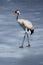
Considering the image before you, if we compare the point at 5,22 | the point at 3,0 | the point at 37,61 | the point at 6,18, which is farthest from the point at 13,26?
the point at 3,0

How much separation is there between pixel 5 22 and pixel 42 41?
2.30 meters

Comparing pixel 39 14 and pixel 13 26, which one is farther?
pixel 39 14

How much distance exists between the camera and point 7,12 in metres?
10.3

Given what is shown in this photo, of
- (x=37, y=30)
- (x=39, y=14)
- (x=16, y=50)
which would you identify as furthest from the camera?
(x=39, y=14)

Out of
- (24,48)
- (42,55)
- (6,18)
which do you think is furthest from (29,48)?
(6,18)

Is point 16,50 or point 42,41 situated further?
point 42,41

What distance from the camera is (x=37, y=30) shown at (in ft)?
24.2

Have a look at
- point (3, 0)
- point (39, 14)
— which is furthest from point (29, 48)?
point (3, 0)

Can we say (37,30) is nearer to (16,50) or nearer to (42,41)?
(42,41)

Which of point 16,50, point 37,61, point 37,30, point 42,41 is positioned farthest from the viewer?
point 37,30

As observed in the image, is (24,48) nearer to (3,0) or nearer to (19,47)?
(19,47)

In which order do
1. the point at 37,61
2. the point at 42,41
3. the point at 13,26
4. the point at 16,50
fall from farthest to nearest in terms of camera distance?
the point at 13,26 → the point at 42,41 → the point at 16,50 → the point at 37,61

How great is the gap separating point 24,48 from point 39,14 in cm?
410

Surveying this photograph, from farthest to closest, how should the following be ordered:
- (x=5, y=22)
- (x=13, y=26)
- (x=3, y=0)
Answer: (x=3, y=0) → (x=5, y=22) → (x=13, y=26)
